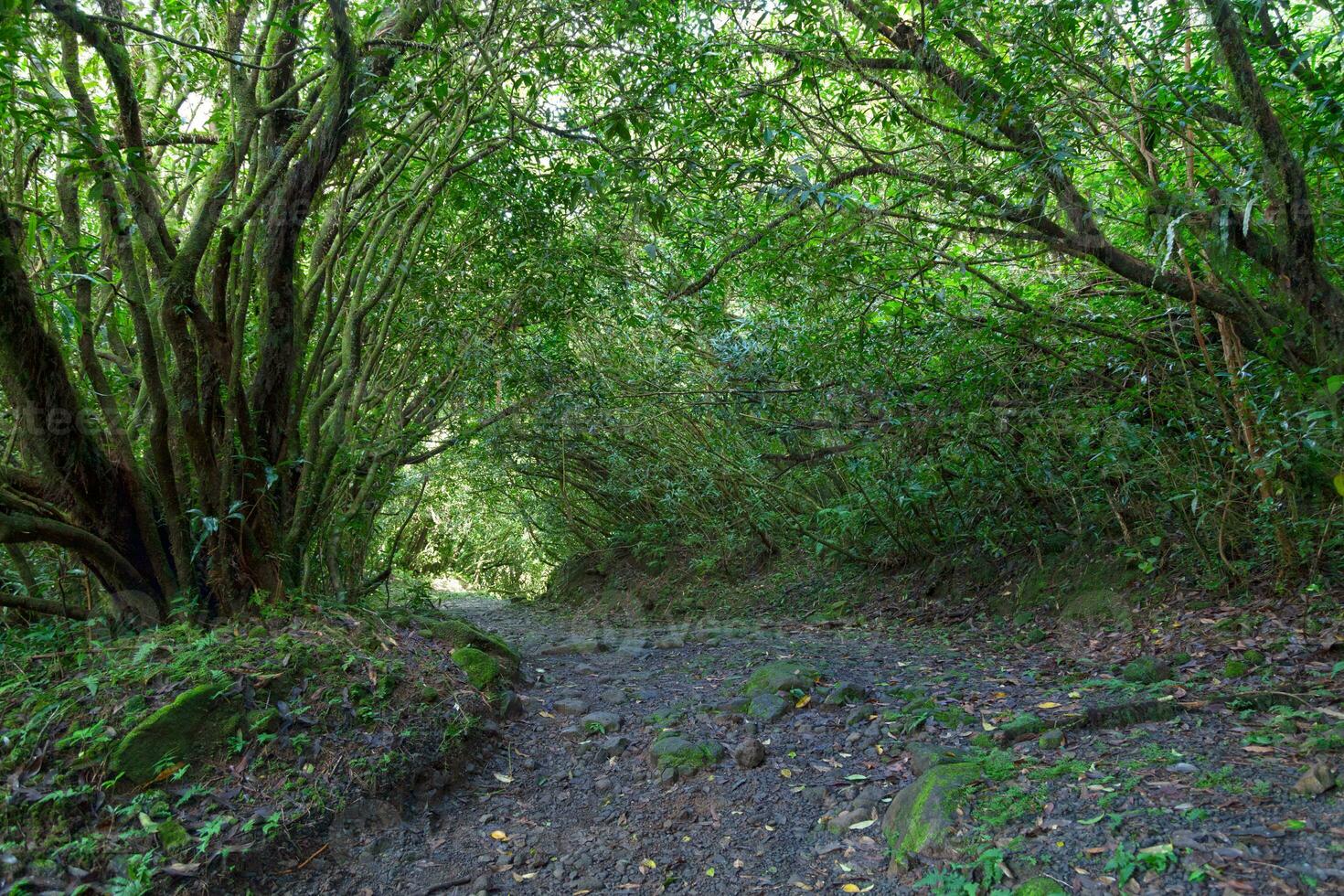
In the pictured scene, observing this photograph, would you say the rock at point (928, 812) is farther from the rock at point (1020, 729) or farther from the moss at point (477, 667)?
the moss at point (477, 667)

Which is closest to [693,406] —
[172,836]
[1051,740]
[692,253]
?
[692,253]

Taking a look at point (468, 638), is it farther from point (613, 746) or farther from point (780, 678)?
point (780, 678)

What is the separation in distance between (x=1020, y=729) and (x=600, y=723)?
189cm

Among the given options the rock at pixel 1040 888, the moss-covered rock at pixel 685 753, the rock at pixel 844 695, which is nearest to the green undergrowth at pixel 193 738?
the moss-covered rock at pixel 685 753

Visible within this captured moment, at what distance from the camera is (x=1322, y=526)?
3734 mm

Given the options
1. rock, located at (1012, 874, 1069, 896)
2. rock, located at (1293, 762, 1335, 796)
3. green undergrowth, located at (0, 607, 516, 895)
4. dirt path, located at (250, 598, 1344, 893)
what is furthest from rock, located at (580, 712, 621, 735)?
rock, located at (1293, 762, 1335, 796)

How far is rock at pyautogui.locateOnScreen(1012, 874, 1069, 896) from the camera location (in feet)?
6.73

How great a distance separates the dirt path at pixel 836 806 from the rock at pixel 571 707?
1 cm

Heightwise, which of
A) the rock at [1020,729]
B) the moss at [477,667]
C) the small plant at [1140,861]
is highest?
the moss at [477,667]

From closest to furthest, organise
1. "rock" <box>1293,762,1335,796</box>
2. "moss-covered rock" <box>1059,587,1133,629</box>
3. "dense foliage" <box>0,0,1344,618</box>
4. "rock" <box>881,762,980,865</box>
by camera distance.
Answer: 1. "rock" <box>1293,762,1335,796</box>
2. "rock" <box>881,762,980,865</box>
3. "dense foliage" <box>0,0,1344,618</box>
4. "moss-covered rock" <box>1059,587,1133,629</box>

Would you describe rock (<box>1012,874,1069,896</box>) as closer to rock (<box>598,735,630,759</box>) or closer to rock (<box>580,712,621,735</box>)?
rock (<box>598,735,630,759</box>)

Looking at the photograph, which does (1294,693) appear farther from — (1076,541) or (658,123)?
(658,123)

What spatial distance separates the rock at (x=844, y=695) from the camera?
3898 mm

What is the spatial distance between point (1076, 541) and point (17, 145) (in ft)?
20.6
